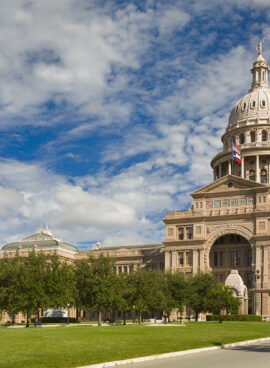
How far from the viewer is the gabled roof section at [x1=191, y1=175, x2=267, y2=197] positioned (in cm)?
10069

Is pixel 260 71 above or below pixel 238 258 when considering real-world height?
above

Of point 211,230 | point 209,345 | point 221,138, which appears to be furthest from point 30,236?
point 209,345

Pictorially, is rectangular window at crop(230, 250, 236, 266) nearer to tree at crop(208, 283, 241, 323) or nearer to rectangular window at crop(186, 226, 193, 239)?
rectangular window at crop(186, 226, 193, 239)

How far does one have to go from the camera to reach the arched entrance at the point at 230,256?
9956 cm

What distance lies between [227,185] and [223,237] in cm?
1114

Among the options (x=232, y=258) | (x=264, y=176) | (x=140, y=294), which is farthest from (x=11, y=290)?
(x=264, y=176)

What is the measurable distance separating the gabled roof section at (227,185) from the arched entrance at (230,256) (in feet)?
29.9

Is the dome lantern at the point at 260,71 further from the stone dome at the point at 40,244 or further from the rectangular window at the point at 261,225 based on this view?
the stone dome at the point at 40,244

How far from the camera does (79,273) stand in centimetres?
6819

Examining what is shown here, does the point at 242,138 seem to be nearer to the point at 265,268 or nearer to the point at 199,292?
the point at 265,268

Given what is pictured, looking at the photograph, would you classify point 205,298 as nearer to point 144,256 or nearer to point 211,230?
point 211,230

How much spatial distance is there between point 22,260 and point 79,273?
26.4 feet

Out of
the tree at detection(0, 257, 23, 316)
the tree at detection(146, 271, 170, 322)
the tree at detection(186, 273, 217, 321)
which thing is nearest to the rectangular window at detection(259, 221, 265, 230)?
the tree at detection(186, 273, 217, 321)

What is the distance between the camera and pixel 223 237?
106375 mm
